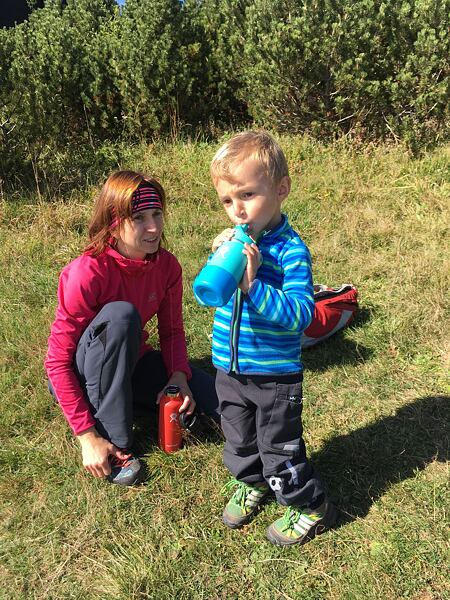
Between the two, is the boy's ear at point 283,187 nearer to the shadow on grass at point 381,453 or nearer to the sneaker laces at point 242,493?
the sneaker laces at point 242,493

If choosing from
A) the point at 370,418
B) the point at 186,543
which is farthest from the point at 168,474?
the point at 370,418

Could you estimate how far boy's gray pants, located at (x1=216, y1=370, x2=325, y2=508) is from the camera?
2008mm

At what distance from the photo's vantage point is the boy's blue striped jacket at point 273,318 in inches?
70.7

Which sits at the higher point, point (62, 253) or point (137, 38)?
point (137, 38)

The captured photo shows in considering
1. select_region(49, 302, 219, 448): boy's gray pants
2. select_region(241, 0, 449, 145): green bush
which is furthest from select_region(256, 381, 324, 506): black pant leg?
select_region(241, 0, 449, 145): green bush

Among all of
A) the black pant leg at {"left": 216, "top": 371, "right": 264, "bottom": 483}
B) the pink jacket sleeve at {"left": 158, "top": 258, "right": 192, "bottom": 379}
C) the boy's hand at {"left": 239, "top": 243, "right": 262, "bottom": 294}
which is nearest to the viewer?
the boy's hand at {"left": 239, "top": 243, "right": 262, "bottom": 294}

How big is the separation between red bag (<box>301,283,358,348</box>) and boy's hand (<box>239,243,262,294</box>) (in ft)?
5.44

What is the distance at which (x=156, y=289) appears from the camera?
2.73 meters

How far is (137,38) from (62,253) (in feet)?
9.14

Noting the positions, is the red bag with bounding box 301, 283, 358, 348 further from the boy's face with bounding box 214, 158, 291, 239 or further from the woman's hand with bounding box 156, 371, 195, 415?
the boy's face with bounding box 214, 158, 291, 239

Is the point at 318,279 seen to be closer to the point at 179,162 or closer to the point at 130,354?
the point at 130,354

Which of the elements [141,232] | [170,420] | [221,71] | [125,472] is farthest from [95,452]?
[221,71]

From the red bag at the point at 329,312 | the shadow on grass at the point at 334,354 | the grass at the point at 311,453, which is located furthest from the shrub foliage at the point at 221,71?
the shadow on grass at the point at 334,354

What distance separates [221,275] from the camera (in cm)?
159
